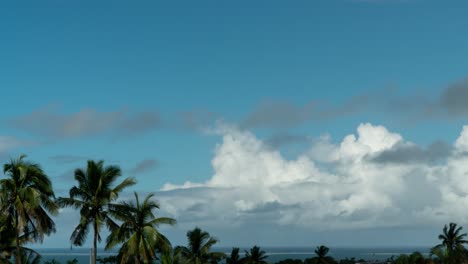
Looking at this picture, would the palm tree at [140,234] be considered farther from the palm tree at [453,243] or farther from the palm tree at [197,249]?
the palm tree at [453,243]

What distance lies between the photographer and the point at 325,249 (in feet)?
465

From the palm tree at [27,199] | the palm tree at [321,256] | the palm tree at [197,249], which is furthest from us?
the palm tree at [321,256]

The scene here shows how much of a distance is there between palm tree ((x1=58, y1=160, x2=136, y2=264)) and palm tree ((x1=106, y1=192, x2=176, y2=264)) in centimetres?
206

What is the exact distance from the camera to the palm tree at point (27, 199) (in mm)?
45500

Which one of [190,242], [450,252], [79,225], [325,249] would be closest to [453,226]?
[450,252]

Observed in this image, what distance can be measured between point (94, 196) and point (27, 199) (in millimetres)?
5284

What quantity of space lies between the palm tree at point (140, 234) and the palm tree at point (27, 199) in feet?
19.4

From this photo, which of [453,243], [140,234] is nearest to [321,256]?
[453,243]

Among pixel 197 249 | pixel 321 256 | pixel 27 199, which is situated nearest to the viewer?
pixel 27 199

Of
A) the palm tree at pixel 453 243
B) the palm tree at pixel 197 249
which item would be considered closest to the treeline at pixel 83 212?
the palm tree at pixel 197 249

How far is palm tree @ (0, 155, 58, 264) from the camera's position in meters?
45.5

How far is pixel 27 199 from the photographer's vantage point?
150 ft

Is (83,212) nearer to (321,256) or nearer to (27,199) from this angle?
(27,199)

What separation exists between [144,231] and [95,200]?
6469 millimetres
